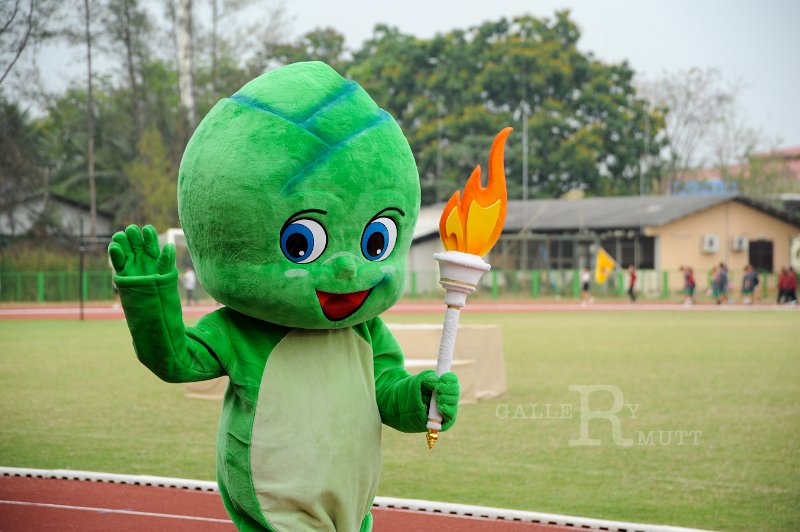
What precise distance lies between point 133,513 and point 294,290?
3596 mm

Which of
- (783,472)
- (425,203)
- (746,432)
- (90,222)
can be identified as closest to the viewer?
(783,472)

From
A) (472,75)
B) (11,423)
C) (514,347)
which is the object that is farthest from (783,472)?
(472,75)

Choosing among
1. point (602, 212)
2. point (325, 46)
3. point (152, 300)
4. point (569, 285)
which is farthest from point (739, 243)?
point (152, 300)

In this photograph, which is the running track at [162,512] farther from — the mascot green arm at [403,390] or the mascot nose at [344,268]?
the mascot nose at [344,268]

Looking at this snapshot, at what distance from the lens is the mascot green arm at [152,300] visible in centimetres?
388

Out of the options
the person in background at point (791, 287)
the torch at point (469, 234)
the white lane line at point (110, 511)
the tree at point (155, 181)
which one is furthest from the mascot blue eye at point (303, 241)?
the person in background at point (791, 287)

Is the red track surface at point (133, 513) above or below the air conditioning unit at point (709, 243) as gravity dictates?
below

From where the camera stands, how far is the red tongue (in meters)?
4.25

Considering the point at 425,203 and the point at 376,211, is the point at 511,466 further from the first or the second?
the point at 425,203

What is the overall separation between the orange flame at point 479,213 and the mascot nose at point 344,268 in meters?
0.39

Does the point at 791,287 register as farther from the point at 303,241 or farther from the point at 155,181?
the point at 303,241

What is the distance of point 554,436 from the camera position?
1039 centimetres

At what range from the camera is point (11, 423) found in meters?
11.0

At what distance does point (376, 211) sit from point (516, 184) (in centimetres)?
4676
